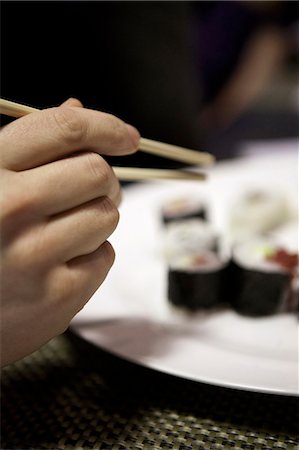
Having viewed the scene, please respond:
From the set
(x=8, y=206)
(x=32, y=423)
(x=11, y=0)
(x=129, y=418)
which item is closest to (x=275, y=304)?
(x=129, y=418)

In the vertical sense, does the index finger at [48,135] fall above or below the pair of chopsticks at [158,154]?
above

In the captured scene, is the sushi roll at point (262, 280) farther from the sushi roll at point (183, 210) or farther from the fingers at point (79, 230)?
the fingers at point (79, 230)

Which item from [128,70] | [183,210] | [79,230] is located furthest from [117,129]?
[128,70]

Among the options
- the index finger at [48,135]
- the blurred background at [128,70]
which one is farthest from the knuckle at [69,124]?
the blurred background at [128,70]

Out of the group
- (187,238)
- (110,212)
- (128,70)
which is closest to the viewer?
(110,212)

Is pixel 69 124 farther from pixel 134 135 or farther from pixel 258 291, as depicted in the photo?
pixel 258 291

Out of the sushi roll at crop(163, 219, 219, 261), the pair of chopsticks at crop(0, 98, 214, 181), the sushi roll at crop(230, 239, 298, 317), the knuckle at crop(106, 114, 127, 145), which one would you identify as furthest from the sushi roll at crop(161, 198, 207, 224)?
the knuckle at crop(106, 114, 127, 145)

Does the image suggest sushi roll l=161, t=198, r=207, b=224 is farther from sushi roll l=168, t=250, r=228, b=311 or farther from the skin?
the skin

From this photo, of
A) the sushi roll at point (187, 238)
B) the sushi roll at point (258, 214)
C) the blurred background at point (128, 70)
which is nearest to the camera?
the sushi roll at point (187, 238)
